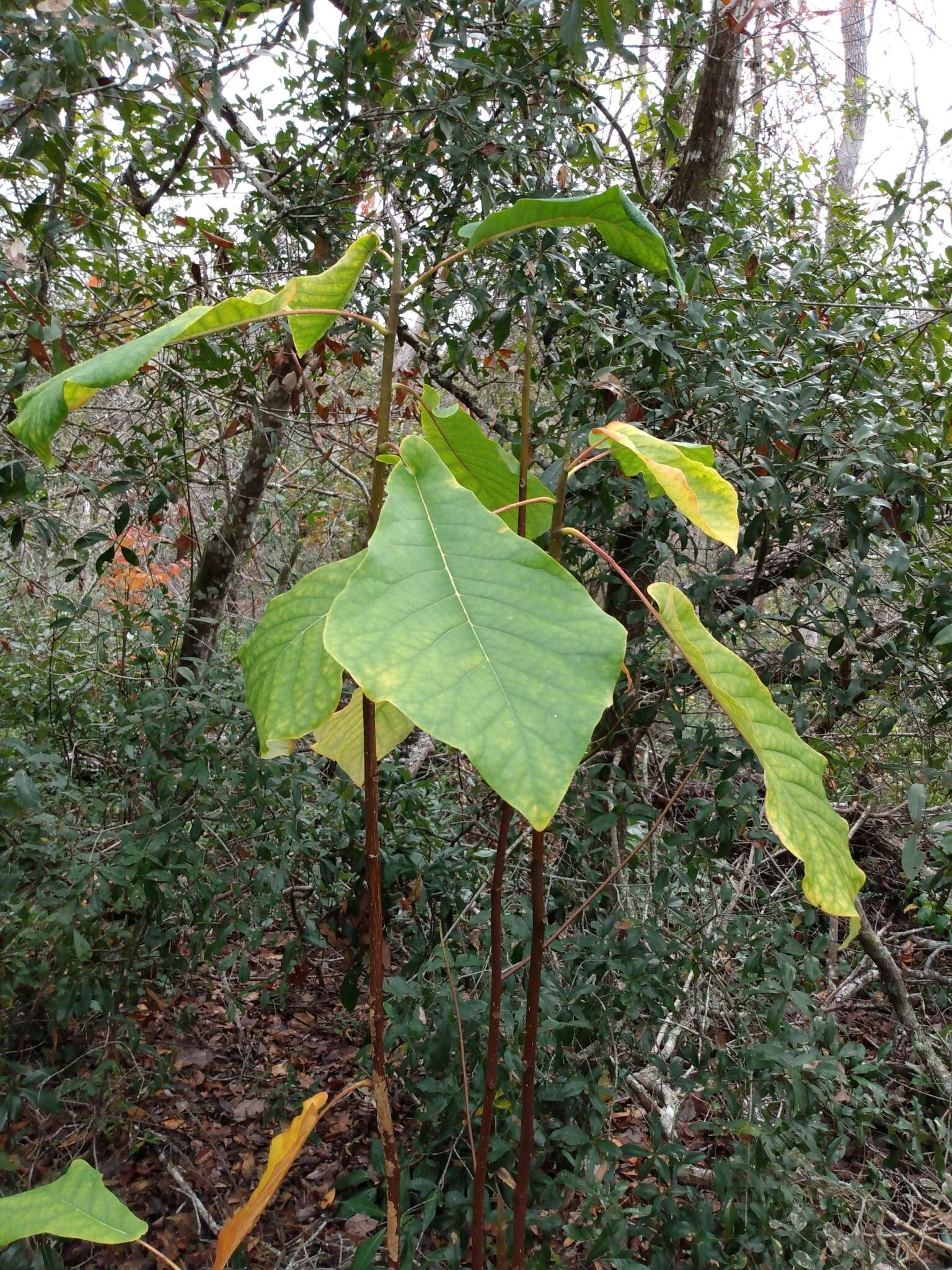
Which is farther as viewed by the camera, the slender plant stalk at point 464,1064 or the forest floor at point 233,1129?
the forest floor at point 233,1129

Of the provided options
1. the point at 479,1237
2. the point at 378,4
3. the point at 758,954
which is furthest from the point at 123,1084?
the point at 378,4

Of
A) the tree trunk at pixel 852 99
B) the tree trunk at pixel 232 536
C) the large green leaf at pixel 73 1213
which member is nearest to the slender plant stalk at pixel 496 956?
the large green leaf at pixel 73 1213

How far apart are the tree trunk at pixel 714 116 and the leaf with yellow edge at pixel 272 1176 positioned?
3.02m

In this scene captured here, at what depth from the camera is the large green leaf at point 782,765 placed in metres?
0.52

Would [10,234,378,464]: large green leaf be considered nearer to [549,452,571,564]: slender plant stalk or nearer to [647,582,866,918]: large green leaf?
[549,452,571,564]: slender plant stalk

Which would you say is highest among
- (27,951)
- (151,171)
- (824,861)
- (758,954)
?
(151,171)

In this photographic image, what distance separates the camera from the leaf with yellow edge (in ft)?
2.06

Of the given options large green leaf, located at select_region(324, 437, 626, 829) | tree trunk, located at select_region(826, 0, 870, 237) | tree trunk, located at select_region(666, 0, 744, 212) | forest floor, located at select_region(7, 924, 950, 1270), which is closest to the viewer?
large green leaf, located at select_region(324, 437, 626, 829)

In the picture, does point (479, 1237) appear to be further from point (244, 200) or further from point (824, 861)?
point (244, 200)

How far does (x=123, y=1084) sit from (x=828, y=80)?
15.9 ft

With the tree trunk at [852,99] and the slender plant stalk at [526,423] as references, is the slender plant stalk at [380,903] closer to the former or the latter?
the slender plant stalk at [526,423]

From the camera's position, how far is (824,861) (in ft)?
1.75

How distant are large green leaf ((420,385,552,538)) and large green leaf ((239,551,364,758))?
0.19 metres

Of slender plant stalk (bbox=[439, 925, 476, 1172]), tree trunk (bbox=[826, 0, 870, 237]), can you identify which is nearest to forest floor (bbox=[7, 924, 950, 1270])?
slender plant stalk (bbox=[439, 925, 476, 1172])
